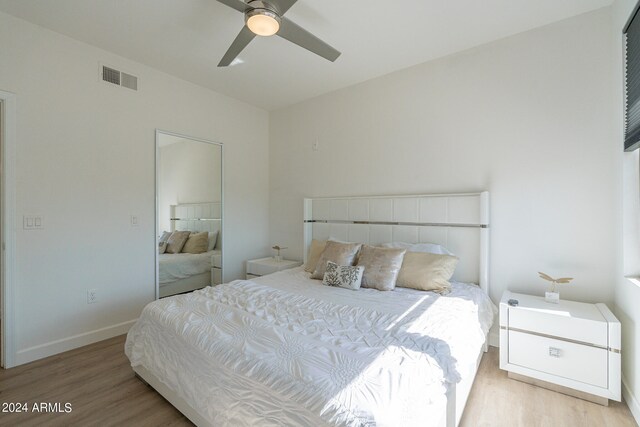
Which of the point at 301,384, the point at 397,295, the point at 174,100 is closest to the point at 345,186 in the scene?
the point at 397,295

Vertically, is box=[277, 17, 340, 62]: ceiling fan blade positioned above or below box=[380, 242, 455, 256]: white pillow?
above

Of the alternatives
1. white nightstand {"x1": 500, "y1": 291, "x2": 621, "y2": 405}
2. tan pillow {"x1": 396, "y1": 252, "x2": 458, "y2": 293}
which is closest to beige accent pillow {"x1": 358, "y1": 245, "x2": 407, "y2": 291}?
tan pillow {"x1": 396, "y1": 252, "x2": 458, "y2": 293}

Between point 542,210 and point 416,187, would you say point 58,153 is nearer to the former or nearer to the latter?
point 416,187

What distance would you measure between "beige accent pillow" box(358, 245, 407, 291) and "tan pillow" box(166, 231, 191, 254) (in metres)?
2.15

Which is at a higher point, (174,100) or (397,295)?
(174,100)

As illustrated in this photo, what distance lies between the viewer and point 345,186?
11.5ft

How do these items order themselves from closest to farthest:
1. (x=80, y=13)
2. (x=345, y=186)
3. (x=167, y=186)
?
(x=80, y=13)
(x=167, y=186)
(x=345, y=186)

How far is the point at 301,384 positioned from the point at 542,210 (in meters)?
2.38

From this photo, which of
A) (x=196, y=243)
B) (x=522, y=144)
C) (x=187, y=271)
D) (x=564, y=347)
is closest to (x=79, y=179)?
(x=196, y=243)

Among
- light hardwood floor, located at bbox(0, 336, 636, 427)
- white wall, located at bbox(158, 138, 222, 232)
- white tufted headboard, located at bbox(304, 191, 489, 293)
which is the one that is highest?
white wall, located at bbox(158, 138, 222, 232)

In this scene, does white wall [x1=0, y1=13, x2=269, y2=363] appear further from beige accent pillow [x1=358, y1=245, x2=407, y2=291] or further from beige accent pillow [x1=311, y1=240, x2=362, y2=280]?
beige accent pillow [x1=358, y1=245, x2=407, y2=291]

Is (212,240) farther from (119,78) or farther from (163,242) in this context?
(119,78)

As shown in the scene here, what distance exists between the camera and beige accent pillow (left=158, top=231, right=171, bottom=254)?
3.17 meters

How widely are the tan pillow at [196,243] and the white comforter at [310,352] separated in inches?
55.8
